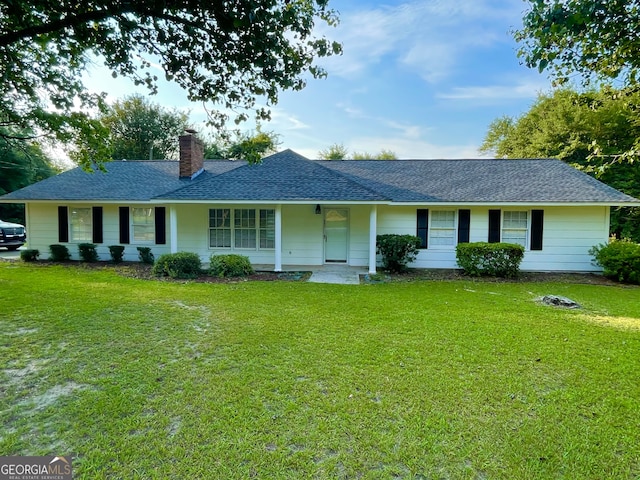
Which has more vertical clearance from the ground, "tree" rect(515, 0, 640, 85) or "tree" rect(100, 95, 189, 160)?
"tree" rect(100, 95, 189, 160)

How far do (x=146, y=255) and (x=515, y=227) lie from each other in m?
13.9

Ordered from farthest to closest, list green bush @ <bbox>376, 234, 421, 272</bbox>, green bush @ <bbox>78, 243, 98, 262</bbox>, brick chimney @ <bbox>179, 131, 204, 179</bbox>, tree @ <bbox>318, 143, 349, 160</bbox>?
1. tree @ <bbox>318, 143, 349, 160</bbox>
2. brick chimney @ <bbox>179, 131, 204, 179</bbox>
3. green bush @ <bbox>78, 243, 98, 262</bbox>
4. green bush @ <bbox>376, 234, 421, 272</bbox>

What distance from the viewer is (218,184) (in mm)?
11578

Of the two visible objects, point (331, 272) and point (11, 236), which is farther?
point (11, 236)

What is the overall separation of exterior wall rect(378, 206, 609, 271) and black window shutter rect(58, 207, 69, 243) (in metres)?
13.5

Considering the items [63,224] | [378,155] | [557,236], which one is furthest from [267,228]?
[378,155]

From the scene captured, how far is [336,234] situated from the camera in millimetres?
12438

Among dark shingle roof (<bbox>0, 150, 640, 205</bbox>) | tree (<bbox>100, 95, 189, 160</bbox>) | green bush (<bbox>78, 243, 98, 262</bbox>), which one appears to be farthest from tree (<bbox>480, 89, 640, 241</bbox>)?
tree (<bbox>100, 95, 189, 160</bbox>)

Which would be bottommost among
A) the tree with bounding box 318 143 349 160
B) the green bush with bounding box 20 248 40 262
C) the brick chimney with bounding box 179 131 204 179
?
the green bush with bounding box 20 248 40 262

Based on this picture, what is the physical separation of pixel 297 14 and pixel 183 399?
15.1 feet

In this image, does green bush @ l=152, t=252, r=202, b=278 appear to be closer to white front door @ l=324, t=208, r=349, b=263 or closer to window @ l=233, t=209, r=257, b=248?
window @ l=233, t=209, r=257, b=248

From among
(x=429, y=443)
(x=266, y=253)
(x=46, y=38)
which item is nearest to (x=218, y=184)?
(x=266, y=253)

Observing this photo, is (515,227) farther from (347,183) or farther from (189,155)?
(189,155)

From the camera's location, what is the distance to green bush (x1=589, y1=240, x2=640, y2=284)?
9930 mm
